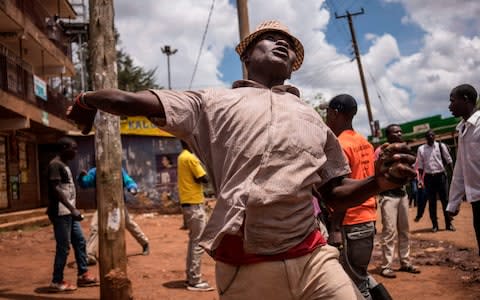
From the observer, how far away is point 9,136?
1678 centimetres

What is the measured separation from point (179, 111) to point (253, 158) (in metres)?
0.33

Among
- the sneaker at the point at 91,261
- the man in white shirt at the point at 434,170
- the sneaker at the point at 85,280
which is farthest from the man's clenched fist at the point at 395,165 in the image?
the man in white shirt at the point at 434,170

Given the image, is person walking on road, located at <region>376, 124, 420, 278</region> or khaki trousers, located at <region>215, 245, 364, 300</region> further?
person walking on road, located at <region>376, 124, 420, 278</region>

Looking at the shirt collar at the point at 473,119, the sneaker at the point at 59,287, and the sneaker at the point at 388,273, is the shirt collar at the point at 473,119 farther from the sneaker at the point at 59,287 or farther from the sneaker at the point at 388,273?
the sneaker at the point at 59,287

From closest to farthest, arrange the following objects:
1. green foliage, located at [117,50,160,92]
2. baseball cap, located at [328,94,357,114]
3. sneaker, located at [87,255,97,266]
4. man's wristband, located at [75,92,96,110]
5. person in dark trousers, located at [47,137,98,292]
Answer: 1. man's wristband, located at [75,92,96,110]
2. baseball cap, located at [328,94,357,114]
3. person in dark trousers, located at [47,137,98,292]
4. sneaker, located at [87,255,97,266]
5. green foliage, located at [117,50,160,92]

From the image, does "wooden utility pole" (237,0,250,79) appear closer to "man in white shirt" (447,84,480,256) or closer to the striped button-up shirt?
"man in white shirt" (447,84,480,256)

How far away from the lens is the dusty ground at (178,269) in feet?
18.0

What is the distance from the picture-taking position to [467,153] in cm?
417

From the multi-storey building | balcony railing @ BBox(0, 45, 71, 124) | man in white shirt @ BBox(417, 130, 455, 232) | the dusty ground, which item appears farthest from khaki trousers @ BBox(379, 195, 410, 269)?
balcony railing @ BBox(0, 45, 71, 124)

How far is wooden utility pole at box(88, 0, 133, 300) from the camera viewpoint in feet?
15.5

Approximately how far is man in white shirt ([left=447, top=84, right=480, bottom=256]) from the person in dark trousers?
4255 millimetres

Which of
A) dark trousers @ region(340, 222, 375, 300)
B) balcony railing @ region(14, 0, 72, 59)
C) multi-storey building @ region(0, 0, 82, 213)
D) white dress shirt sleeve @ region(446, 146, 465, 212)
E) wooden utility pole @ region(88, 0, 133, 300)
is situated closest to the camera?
dark trousers @ region(340, 222, 375, 300)

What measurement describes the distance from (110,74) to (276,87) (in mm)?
3133

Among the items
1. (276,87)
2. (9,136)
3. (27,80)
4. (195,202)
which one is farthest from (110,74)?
(9,136)
